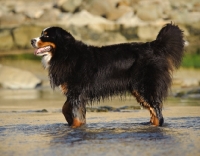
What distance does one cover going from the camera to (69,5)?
3147cm

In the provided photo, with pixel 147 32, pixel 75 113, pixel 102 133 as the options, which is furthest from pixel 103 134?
pixel 147 32

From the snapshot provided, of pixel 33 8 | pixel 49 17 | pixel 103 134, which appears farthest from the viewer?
pixel 33 8

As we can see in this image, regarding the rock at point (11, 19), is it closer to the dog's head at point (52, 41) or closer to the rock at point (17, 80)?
the rock at point (17, 80)

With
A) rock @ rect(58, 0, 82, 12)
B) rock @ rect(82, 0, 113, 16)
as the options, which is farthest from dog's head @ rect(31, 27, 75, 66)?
rock @ rect(58, 0, 82, 12)

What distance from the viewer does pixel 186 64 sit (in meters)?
19.8

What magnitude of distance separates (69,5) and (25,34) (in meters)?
7.46

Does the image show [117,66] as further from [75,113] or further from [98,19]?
[98,19]

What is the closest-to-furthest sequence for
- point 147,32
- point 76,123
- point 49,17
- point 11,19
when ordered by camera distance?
point 76,123, point 147,32, point 49,17, point 11,19

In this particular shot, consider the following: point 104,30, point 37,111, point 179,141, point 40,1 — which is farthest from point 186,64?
point 40,1

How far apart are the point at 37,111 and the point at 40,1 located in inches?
994

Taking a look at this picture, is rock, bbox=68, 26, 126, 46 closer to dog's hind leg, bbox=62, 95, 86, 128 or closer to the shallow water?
the shallow water

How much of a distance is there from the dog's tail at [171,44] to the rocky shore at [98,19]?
12570 mm

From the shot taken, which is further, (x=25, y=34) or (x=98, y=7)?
(x=98, y=7)

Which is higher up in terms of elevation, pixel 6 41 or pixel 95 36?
pixel 95 36
